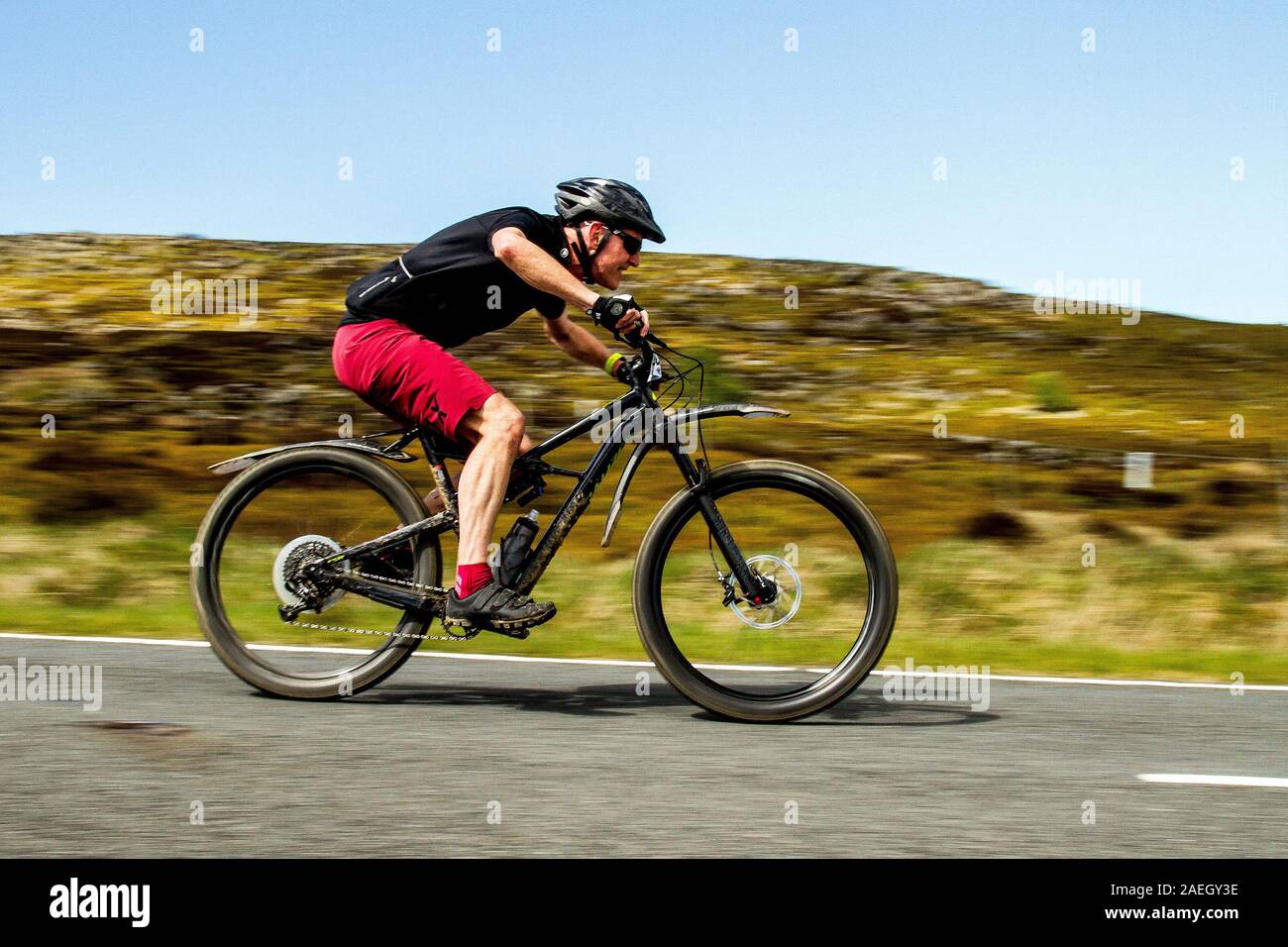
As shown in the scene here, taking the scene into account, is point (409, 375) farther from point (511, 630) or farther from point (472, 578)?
point (511, 630)

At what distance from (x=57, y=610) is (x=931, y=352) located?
15.4 m

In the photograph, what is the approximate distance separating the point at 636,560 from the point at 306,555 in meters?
1.31

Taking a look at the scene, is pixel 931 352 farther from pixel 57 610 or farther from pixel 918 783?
pixel 918 783

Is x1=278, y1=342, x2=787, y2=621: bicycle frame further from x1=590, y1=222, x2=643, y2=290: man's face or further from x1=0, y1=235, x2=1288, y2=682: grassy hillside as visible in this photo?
x1=0, y1=235, x2=1288, y2=682: grassy hillside

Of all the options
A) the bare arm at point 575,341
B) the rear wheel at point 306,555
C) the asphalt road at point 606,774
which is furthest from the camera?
the bare arm at point 575,341

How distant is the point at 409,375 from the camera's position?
17.6ft

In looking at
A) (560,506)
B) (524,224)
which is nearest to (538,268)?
(524,224)

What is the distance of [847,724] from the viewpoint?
5.34 meters

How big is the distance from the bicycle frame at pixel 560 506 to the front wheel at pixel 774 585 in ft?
0.17

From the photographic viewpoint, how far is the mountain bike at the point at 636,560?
5.36 metres

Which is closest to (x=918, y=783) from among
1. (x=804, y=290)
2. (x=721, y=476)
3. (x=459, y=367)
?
(x=721, y=476)

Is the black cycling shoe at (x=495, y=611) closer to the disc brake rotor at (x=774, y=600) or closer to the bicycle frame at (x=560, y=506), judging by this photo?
the bicycle frame at (x=560, y=506)

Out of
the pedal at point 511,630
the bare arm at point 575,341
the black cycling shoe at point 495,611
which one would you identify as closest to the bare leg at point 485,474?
the black cycling shoe at point 495,611

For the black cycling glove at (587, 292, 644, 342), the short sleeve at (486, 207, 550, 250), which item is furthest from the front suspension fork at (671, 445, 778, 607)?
the short sleeve at (486, 207, 550, 250)
